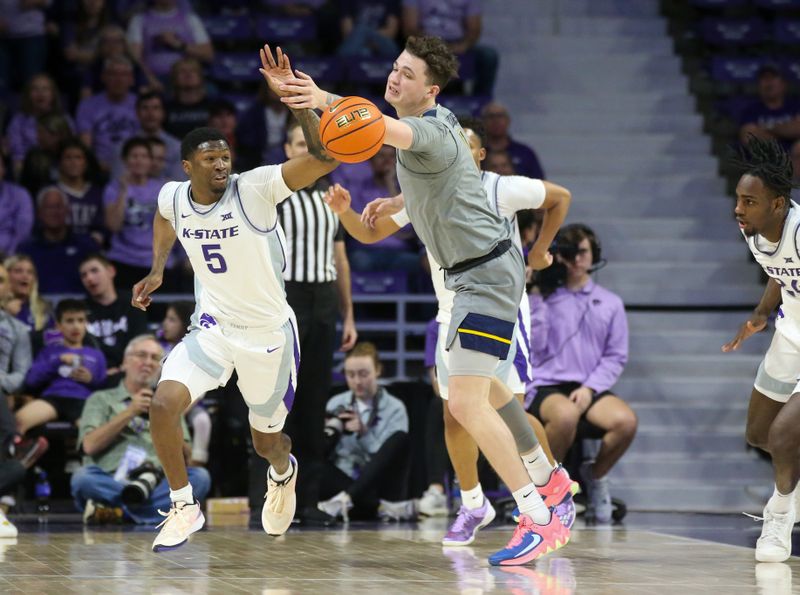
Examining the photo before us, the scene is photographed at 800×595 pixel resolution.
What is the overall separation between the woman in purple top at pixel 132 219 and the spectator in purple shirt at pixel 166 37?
216 centimetres

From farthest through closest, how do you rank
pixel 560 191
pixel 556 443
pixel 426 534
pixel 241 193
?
pixel 556 443
pixel 426 534
pixel 560 191
pixel 241 193

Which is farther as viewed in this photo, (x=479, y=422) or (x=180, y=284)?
Answer: (x=180, y=284)

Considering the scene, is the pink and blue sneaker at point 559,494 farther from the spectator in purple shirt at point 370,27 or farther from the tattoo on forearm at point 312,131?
the spectator in purple shirt at point 370,27

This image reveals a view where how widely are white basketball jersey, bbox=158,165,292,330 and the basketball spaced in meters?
1.12

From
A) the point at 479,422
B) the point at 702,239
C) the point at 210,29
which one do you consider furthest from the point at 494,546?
the point at 210,29

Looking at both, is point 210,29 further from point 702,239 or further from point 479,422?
point 479,422

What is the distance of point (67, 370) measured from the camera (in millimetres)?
9539

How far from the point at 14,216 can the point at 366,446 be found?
3681 mm

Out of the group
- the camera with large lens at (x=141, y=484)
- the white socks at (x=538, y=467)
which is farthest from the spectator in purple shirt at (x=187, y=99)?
the white socks at (x=538, y=467)

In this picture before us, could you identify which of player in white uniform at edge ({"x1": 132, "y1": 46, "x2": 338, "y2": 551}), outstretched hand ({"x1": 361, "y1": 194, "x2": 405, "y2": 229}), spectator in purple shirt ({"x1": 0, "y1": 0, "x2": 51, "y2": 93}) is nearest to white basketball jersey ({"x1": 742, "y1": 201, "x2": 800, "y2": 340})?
outstretched hand ({"x1": 361, "y1": 194, "x2": 405, "y2": 229})

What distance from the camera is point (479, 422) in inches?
236

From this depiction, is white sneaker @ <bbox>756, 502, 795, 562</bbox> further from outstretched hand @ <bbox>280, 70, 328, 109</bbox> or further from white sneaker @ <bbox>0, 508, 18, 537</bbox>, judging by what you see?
white sneaker @ <bbox>0, 508, 18, 537</bbox>

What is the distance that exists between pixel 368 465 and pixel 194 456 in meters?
1.26

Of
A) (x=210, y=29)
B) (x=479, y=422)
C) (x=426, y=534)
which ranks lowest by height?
(x=426, y=534)
